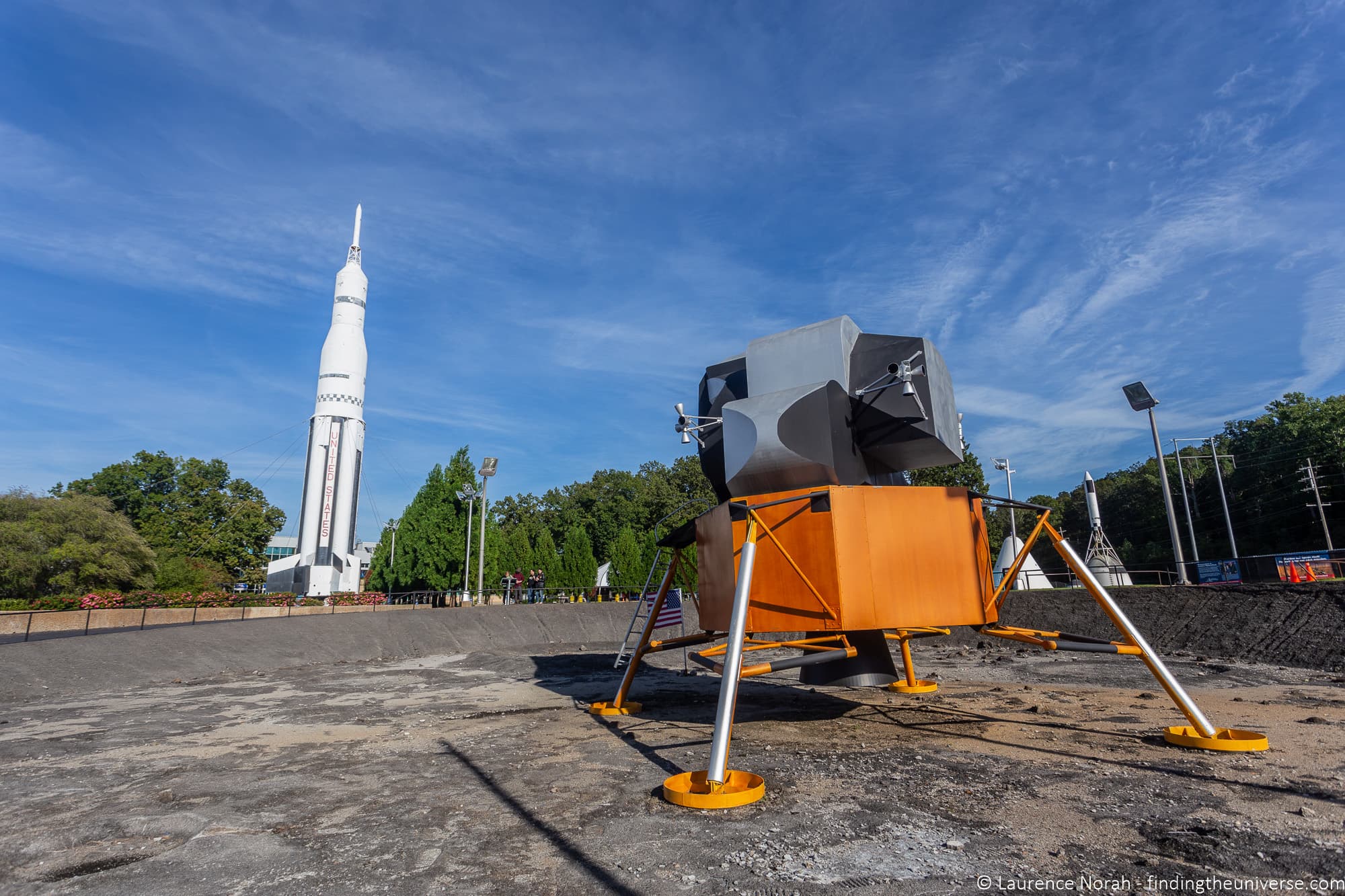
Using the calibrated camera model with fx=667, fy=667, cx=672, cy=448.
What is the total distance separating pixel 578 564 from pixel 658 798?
151ft

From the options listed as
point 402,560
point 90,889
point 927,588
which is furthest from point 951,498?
point 402,560

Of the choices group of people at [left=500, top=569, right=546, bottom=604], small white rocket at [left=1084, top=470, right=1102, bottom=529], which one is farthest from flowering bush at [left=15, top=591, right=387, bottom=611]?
small white rocket at [left=1084, top=470, right=1102, bottom=529]

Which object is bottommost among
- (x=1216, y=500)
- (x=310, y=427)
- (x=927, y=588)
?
(x=927, y=588)

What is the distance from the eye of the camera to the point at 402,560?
150 feet

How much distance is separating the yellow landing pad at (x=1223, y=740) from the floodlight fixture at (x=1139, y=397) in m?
35.5

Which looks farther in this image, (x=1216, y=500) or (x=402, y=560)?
(x=1216, y=500)

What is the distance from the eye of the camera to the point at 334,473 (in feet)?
189

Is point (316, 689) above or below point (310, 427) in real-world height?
below

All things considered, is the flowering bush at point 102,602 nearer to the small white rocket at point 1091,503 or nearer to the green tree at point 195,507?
the green tree at point 195,507

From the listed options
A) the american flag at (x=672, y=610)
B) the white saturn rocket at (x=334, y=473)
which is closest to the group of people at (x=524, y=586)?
the white saturn rocket at (x=334, y=473)

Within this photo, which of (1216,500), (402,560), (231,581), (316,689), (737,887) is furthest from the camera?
(1216,500)

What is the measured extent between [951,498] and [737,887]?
6956 millimetres

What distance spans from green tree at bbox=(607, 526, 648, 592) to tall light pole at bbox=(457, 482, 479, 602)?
1102 centimetres

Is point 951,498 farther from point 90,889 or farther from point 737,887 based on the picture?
→ point 90,889
